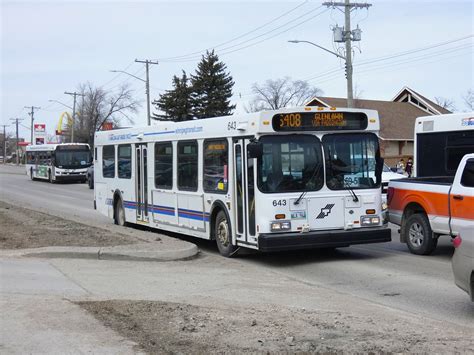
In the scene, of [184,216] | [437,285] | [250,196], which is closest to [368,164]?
[250,196]

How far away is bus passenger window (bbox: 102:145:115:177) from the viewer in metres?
17.1

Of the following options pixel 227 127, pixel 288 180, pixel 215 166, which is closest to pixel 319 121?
pixel 288 180

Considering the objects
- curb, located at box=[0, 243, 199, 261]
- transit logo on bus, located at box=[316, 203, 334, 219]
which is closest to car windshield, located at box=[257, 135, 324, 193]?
transit logo on bus, located at box=[316, 203, 334, 219]

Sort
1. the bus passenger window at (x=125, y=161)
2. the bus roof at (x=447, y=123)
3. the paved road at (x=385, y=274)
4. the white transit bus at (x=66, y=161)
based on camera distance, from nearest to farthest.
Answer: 1. the paved road at (x=385, y=274)
2. the bus roof at (x=447, y=123)
3. the bus passenger window at (x=125, y=161)
4. the white transit bus at (x=66, y=161)

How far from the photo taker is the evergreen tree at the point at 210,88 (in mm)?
63375

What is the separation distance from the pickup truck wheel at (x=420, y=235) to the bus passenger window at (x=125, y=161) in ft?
24.3

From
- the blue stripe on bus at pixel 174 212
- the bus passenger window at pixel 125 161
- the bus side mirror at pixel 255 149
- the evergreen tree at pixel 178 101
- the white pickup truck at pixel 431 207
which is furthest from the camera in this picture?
the evergreen tree at pixel 178 101

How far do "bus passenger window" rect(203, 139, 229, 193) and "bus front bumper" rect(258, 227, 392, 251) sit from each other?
169 cm

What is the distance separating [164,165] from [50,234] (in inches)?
117

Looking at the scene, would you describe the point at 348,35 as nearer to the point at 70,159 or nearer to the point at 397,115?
the point at 70,159

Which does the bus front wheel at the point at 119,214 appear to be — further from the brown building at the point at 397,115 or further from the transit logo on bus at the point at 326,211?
the brown building at the point at 397,115

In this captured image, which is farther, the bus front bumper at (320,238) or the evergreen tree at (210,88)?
the evergreen tree at (210,88)

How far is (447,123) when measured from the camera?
13812 millimetres

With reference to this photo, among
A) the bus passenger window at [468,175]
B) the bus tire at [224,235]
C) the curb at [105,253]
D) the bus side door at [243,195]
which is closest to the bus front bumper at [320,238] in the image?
the bus side door at [243,195]
